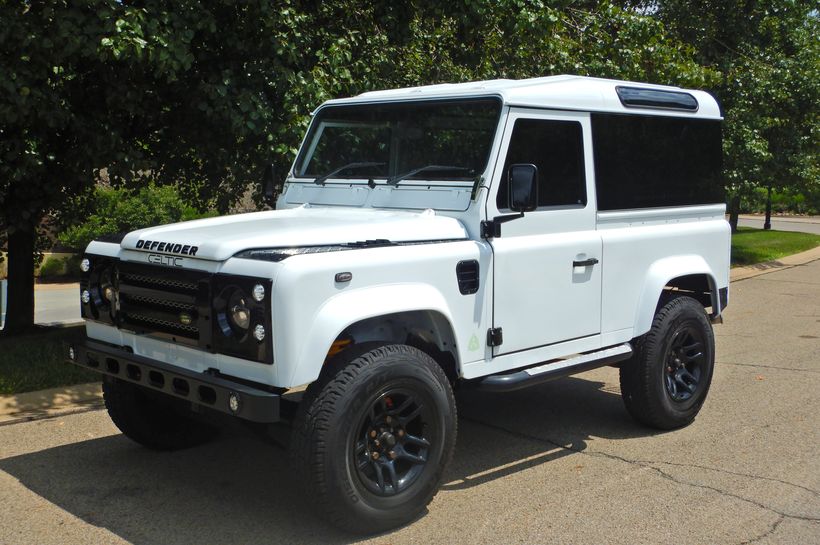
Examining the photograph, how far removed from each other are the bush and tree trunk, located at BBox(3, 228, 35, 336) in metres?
6.45

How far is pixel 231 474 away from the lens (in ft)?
17.8

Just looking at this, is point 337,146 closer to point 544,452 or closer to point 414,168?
point 414,168

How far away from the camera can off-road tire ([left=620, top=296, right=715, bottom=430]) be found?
6.08 metres

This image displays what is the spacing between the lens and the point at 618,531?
180 inches

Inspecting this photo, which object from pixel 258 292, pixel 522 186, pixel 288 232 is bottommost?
pixel 258 292

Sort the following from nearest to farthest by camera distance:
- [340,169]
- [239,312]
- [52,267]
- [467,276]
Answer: [239,312] < [467,276] < [340,169] < [52,267]

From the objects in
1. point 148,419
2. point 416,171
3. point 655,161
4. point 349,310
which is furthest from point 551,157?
point 148,419

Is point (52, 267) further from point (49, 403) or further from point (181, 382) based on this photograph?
point (181, 382)

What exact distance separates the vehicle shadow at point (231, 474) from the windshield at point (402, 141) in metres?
1.80

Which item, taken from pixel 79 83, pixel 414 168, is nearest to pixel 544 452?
pixel 414 168

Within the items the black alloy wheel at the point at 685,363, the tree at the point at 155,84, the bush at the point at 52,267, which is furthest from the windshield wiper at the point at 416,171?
the bush at the point at 52,267

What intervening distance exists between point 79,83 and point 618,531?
20.3ft

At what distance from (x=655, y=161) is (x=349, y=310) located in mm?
2873

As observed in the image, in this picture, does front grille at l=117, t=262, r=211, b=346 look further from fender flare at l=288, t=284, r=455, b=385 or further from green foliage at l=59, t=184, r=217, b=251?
green foliage at l=59, t=184, r=217, b=251
